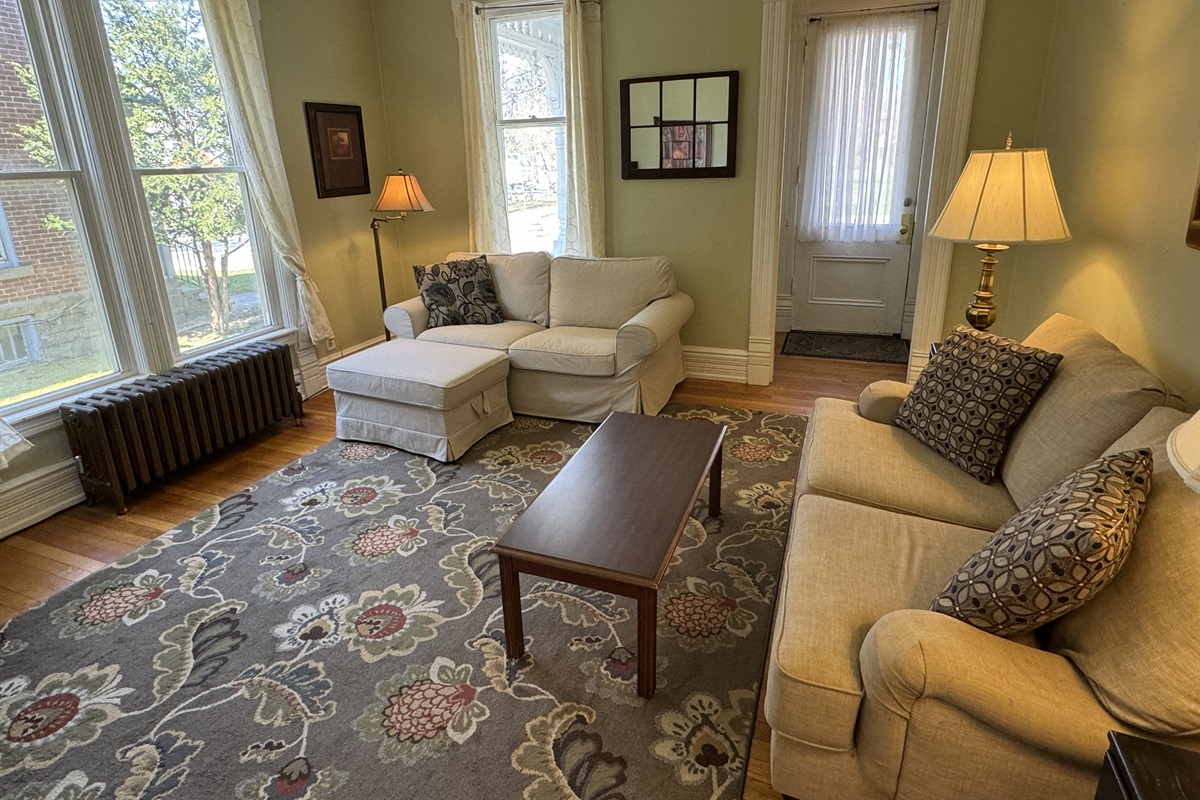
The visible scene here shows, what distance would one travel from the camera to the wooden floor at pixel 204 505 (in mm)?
2398

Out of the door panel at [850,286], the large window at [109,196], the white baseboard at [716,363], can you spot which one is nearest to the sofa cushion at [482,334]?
the white baseboard at [716,363]

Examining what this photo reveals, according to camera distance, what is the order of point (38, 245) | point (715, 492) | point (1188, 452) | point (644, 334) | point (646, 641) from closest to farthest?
point (1188, 452)
point (646, 641)
point (715, 492)
point (38, 245)
point (644, 334)

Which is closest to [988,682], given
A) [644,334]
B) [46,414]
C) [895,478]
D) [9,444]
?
[895,478]

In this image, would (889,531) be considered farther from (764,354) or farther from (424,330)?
(424,330)

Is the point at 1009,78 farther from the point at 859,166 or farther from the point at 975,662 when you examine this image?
the point at 975,662

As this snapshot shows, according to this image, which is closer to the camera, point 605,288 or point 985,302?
point 985,302

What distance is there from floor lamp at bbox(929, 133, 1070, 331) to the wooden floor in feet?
5.45

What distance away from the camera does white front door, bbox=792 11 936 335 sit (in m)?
4.73

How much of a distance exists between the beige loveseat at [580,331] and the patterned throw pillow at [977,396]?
1.48 metres

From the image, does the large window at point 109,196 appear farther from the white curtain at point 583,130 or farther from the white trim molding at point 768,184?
the white trim molding at point 768,184

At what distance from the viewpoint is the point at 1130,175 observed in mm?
2303

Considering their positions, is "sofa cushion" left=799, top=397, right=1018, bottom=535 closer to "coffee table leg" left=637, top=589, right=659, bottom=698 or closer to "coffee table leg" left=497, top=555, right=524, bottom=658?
"coffee table leg" left=637, top=589, right=659, bottom=698

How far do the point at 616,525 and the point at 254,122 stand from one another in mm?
3272

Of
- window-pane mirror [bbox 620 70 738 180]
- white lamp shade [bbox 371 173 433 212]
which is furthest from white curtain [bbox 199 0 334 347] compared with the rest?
window-pane mirror [bbox 620 70 738 180]
